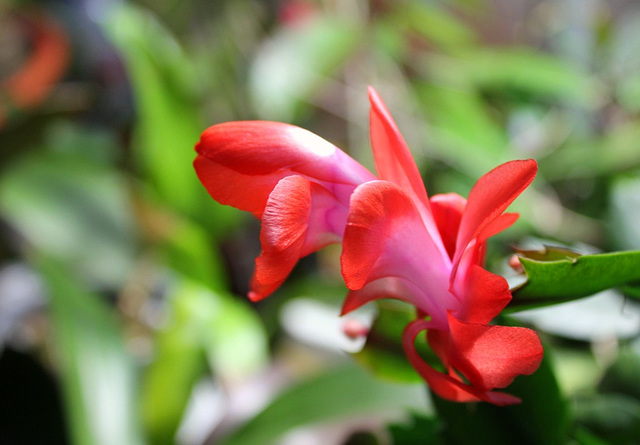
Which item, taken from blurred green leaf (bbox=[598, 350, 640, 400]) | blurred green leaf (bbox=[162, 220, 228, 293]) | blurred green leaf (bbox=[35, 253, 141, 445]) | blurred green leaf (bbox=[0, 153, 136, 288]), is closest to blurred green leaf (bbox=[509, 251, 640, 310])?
blurred green leaf (bbox=[598, 350, 640, 400])

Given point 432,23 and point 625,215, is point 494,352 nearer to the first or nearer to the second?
point 625,215

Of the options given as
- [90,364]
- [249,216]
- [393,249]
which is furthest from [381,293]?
[249,216]

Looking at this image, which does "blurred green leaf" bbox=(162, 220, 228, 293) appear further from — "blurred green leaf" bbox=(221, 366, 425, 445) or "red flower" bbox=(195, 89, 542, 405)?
"red flower" bbox=(195, 89, 542, 405)

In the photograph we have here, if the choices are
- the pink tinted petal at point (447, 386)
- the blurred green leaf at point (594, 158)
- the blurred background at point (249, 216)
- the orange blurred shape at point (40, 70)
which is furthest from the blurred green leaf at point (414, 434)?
the orange blurred shape at point (40, 70)

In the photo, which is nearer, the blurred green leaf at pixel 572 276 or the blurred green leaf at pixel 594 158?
the blurred green leaf at pixel 572 276

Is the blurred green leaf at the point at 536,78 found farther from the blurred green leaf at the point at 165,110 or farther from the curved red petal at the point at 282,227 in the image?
the curved red petal at the point at 282,227
